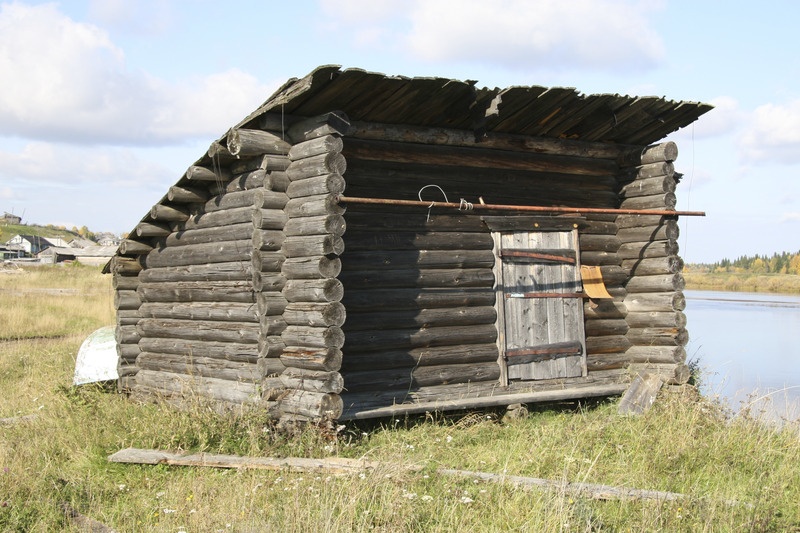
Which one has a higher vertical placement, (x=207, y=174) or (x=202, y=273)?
(x=207, y=174)

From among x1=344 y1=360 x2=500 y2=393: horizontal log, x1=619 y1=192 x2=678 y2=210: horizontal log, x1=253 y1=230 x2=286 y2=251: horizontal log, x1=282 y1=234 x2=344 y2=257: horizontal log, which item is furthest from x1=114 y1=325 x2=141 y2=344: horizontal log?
x1=619 y1=192 x2=678 y2=210: horizontal log

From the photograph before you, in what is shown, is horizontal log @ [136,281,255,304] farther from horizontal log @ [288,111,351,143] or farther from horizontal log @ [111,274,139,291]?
horizontal log @ [288,111,351,143]

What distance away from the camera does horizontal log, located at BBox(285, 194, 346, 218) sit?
8.17 m

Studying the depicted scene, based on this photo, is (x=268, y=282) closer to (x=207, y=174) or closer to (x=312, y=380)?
(x=312, y=380)

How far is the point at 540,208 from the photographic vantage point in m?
9.60

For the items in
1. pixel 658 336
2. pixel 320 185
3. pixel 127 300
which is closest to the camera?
pixel 320 185

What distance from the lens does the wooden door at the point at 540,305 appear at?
9992 millimetres

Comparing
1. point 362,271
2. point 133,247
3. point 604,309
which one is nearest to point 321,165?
point 362,271

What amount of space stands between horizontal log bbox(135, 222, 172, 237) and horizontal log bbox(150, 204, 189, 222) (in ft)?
0.95

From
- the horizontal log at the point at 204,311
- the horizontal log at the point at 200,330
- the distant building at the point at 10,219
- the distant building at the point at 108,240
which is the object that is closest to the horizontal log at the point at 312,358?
the horizontal log at the point at 200,330

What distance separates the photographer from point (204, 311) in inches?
398

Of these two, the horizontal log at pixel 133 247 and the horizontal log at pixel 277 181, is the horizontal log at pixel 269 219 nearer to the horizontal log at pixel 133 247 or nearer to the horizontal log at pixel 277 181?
the horizontal log at pixel 277 181

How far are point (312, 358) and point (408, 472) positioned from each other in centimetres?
212

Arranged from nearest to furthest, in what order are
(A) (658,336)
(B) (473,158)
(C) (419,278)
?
(C) (419,278) < (B) (473,158) < (A) (658,336)
